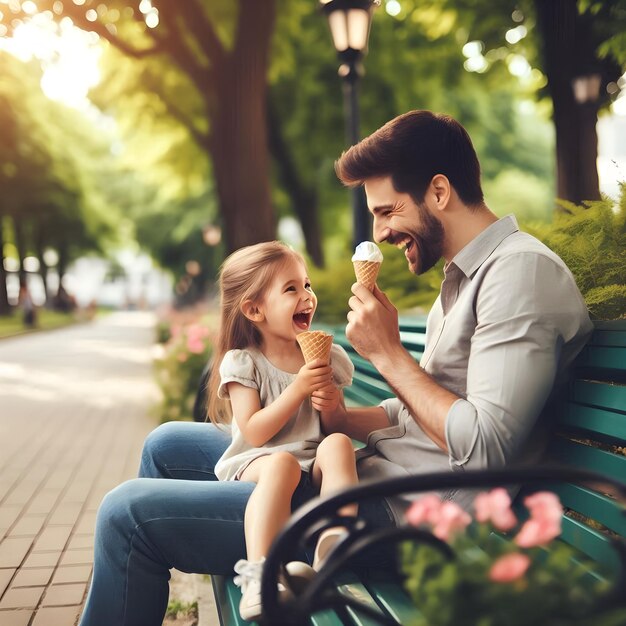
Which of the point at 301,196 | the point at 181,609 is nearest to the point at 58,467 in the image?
the point at 181,609

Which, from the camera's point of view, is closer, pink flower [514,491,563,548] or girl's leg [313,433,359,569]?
pink flower [514,491,563,548]

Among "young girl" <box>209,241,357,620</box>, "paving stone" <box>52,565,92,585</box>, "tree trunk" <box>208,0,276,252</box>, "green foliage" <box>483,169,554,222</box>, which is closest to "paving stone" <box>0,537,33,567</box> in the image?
"paving stone" <box>52,565,92,585</box>

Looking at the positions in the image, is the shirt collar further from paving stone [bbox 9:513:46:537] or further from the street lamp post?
the street lamp post

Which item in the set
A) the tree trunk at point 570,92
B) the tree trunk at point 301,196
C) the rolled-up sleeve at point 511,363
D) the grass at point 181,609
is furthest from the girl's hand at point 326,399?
the tree trunk at point 301,196

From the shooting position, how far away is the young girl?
2246mm

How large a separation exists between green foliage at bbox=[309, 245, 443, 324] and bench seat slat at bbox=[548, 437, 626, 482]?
11.8ft

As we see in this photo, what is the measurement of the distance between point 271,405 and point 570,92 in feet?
27.5

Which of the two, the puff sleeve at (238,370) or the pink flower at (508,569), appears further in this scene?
the puff sleeve at (238,370)

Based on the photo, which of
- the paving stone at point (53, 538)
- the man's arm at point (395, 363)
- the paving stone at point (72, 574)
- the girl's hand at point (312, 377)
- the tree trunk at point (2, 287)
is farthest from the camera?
the tree trunk at point (2, 287)

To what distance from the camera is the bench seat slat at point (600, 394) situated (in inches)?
75.1

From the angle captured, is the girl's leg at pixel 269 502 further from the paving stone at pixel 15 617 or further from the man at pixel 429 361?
the paving stone at pixel 15 617

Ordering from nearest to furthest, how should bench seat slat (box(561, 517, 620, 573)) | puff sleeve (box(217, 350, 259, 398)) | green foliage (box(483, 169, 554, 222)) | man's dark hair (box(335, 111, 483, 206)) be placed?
1. bench seat slat (box(561, 517, 620, 573))
2. man's dark hair (box(335, 111, 483, 206))
3. puff sleeve (box(217, 350, 259, 398))
4. green foliage (box(483, 169, 554, 222))

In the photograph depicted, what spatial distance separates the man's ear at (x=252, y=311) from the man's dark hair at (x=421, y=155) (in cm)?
69

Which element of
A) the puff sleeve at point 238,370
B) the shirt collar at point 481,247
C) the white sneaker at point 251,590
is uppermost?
the shirt collar at point 481,247
